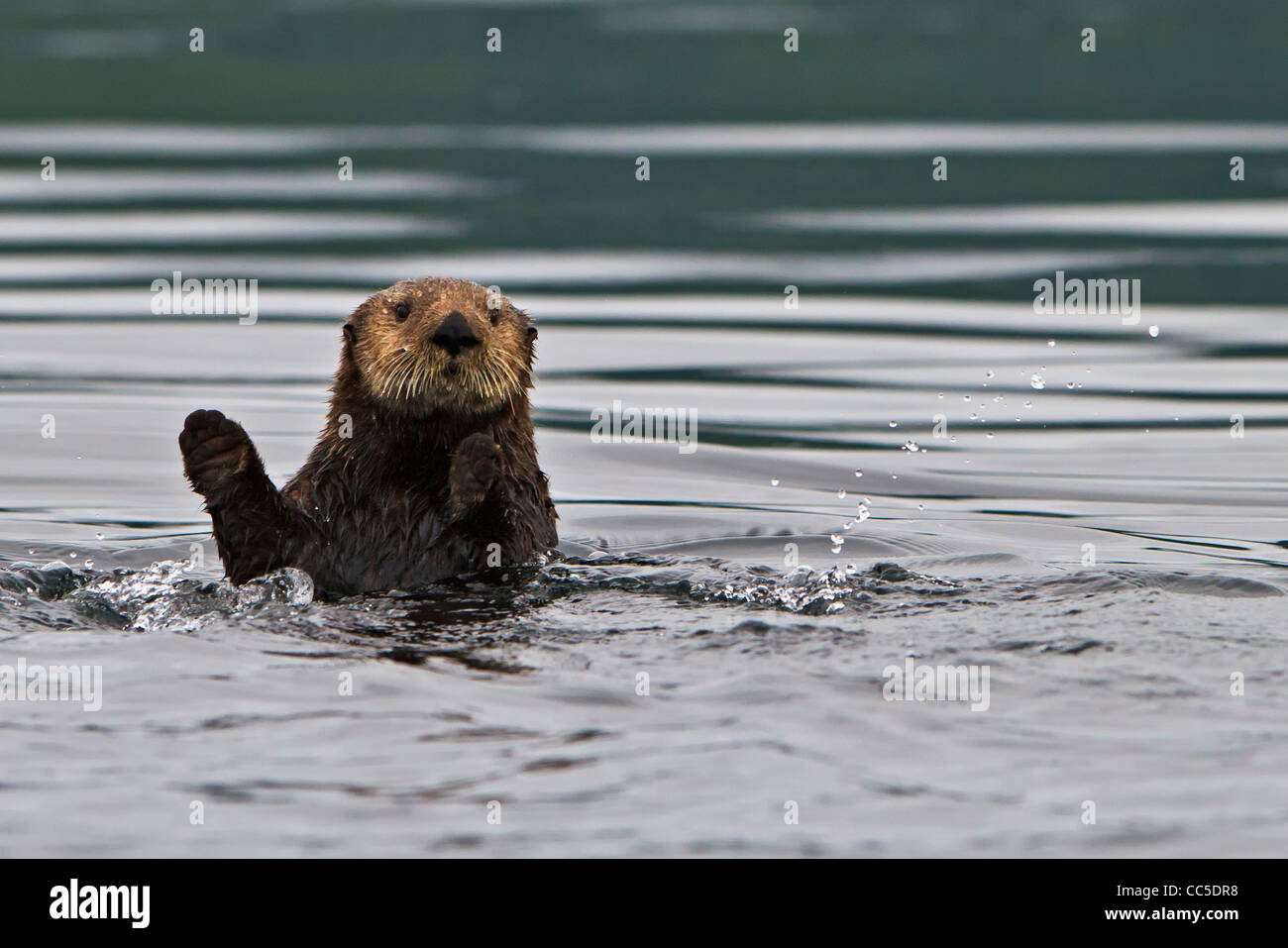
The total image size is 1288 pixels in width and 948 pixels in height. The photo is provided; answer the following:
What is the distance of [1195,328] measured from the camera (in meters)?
12.7

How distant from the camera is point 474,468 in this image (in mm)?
6000

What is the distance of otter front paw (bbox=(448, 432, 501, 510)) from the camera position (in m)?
6.00

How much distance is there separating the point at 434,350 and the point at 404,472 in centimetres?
51

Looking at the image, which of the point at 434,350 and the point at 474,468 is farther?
the point at 434,350

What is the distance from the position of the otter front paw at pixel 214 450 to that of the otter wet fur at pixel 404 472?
2.0 inches

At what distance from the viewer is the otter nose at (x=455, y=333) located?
238 inches
